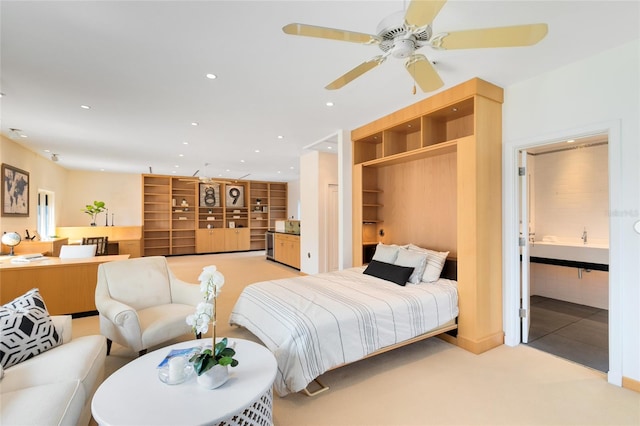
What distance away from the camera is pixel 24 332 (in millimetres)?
1839

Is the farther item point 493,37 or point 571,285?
point 571,285

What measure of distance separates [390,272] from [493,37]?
2505mm

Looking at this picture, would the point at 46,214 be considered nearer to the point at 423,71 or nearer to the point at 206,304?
the point at 206,304

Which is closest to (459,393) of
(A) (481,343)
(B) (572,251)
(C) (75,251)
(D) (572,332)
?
(A) (481,343)

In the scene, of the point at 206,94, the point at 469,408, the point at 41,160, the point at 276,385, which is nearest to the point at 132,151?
the point at 41,160

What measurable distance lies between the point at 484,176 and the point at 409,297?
1.49 meters

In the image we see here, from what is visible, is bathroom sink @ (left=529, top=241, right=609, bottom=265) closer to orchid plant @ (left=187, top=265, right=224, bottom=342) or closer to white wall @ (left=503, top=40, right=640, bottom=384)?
white wall @ (left=503, top=40, right=640, bottom=384)

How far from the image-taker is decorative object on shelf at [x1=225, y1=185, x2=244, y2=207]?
1065cm

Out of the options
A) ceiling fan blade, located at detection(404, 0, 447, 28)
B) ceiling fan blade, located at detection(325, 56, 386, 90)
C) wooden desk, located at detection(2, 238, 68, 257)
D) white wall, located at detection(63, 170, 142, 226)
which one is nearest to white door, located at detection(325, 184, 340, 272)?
ceiling fan blade, located at detection(325, 56, 386, 90)

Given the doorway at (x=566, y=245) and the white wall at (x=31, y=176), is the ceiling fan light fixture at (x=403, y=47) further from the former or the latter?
the white wall at (x=31, y=176)

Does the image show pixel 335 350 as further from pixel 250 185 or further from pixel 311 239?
pixel 250 185

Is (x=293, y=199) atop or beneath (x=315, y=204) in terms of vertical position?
atop

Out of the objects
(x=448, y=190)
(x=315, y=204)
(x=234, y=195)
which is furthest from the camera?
(x=234, y=195)

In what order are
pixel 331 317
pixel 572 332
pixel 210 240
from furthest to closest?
pixel 210 240
pixel 572 332
pixel 331 317
